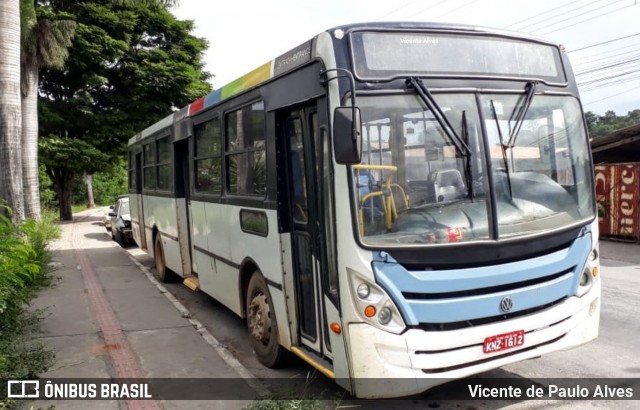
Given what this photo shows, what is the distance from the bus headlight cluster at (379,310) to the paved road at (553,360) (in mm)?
1127

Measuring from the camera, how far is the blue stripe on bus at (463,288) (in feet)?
11.6

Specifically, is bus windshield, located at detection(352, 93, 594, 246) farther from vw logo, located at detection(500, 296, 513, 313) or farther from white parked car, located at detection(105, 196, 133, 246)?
white parked car, located at detection(105, 196, 133, 246)

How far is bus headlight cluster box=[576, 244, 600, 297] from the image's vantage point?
4.23m

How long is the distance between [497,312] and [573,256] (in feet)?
2.97

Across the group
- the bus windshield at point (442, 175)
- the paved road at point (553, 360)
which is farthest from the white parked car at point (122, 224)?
the bus windshield at point (442, 175)

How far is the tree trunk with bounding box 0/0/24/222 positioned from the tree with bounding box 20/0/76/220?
390 cm

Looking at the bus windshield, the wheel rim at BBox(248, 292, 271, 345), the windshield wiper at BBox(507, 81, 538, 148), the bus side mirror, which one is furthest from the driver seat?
the wheel rim at BBox(248, 292, 271, 345)

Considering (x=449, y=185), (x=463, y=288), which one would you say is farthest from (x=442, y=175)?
(x=463, y=288)

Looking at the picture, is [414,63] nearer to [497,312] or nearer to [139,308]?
[497,312]

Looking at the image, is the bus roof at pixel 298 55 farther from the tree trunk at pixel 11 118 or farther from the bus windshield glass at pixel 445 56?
the tree trunk at pixel 11 118

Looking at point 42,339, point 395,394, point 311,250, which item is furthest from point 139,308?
point 395,394

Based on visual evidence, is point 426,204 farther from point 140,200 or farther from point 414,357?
point 140,200

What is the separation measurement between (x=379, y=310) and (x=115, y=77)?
24.0m

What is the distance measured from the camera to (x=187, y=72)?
24.1 m
